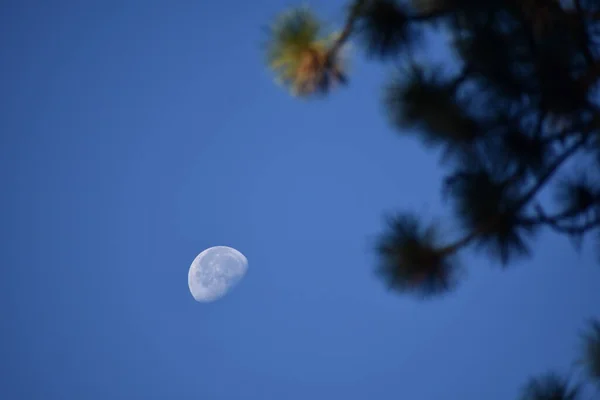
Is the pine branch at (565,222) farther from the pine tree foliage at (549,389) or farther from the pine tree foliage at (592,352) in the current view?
the pine tree foliage at (549,389)

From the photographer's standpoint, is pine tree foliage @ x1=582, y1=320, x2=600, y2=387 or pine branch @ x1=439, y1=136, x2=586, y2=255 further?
pine branch @ x1=439, y1=136, x2=586, y2=255

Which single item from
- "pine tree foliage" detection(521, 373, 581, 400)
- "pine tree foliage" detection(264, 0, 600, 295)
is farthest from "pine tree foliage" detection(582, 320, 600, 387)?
"pine tree foliage" detection(264, 0, 600, 295)

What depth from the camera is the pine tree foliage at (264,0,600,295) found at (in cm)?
208

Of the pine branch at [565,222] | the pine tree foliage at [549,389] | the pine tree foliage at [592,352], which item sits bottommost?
the pine tree foliage at [549,389]

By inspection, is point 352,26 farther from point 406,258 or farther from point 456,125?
point 406,258

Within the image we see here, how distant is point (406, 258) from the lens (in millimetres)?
2107

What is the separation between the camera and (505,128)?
7.04ft

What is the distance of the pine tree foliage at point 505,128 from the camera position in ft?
6.82

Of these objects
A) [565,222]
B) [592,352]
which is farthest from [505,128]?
[592,352]

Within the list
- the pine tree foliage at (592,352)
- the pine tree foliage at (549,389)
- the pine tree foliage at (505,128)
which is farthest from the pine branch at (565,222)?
the pine tree foliage at (549,389)

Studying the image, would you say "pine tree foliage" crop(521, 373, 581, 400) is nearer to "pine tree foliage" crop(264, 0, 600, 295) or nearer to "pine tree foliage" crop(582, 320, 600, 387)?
"pine tree foliage" crop(582, 320, 600, 387)

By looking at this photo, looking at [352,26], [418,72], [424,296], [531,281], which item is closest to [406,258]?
[424,296]

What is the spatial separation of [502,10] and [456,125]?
Answer: 0.50 meters

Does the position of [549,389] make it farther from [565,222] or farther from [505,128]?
[505,128]
